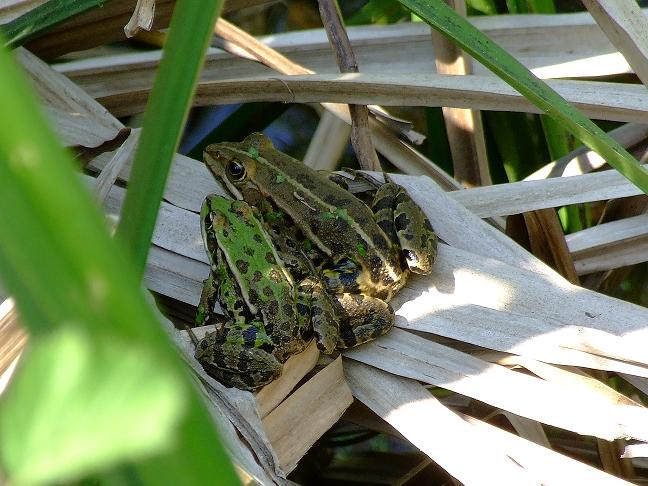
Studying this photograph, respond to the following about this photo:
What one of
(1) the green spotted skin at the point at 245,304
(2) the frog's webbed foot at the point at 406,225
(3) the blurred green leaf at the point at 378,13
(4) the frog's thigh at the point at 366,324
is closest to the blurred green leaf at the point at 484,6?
(3) the blurred green leaf at the point at 378,13

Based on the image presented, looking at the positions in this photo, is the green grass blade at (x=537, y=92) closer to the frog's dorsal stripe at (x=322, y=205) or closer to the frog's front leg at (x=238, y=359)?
the frog's dorsal stripe at (x=322, y=205)

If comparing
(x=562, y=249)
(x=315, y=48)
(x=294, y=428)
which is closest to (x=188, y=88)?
(x=294, y=428)

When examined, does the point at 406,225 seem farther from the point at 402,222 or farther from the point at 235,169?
the point at 235,169

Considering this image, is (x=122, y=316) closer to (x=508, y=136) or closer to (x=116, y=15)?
(x=116, y=15)

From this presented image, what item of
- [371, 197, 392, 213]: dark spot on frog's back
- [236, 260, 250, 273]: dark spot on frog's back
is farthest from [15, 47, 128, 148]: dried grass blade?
[371, 197, 392, 213]: dark spot on frog's back

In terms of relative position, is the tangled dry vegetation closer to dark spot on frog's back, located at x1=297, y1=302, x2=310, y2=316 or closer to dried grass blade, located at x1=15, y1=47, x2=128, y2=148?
dried grass blade, located at x1=15, y1=47, x2=128, y2=148

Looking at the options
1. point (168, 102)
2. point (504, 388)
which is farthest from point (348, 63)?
point (168, 102)
